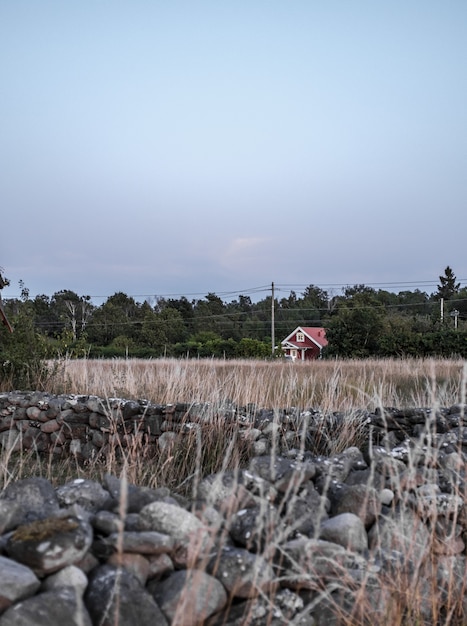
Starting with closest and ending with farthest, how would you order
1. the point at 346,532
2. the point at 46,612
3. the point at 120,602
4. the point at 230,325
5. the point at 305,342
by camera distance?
the point at 46,612
the point at 120,602
the point at 346,532
the point at 305,342
the point at 230,325

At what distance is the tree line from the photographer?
14.1m

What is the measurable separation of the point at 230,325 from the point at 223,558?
156 feet

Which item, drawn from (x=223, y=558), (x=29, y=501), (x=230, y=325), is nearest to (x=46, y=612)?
(x=223, y=558)

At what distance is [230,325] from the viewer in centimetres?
4984

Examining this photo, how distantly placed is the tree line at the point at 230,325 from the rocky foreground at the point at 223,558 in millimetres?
7299

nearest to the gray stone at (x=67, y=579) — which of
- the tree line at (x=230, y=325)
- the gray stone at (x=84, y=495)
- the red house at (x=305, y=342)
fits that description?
the gray stone at (x=84, y=495)

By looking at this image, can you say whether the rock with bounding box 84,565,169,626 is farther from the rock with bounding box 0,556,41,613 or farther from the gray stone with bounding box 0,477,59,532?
the gray stone with bounding box 0,477,59,532

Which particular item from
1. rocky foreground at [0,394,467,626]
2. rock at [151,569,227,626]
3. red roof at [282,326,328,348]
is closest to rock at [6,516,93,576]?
rocky foreground at [0,394,467,626]

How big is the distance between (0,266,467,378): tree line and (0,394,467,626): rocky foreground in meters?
7.30

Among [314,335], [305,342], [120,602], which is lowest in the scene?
[305,342]

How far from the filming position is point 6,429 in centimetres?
778

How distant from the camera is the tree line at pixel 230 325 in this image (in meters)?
14.1

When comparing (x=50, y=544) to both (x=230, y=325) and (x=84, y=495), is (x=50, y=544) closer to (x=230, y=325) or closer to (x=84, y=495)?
(x=84, y=495)

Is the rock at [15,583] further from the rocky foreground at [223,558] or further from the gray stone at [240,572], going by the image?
the gray stone at [240,572]
